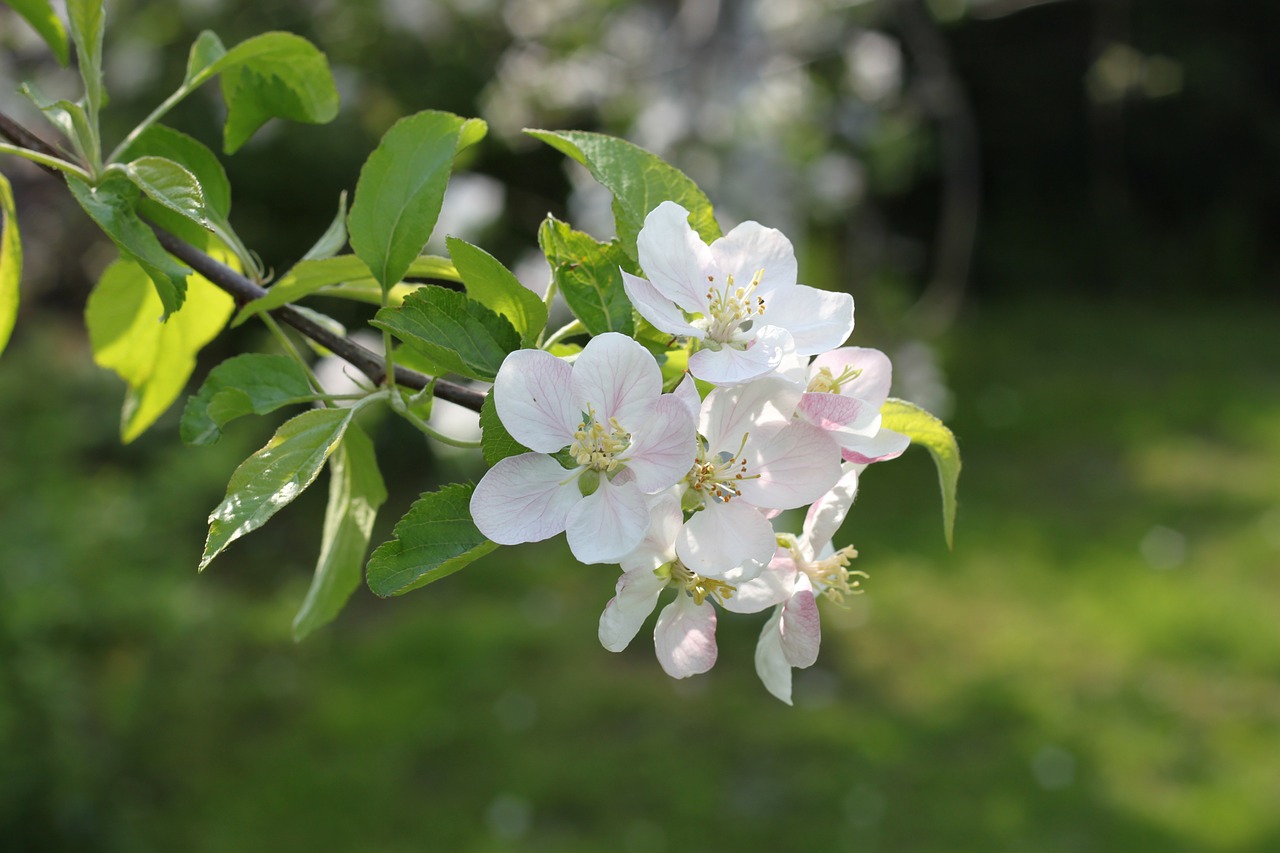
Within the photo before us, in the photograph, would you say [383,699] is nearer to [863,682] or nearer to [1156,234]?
[863,682]

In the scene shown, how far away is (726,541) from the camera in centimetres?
57

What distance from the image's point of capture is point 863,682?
3.76 meters

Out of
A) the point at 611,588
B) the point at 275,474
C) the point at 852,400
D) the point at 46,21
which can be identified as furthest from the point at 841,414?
the point at 611,588

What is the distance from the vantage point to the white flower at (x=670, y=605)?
1.91ft

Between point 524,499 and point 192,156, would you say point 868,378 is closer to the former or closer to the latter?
point 524,499

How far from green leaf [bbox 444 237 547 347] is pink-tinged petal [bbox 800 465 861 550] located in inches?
7.1

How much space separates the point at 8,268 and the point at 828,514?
1.73ft

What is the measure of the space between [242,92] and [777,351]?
1.50 ft

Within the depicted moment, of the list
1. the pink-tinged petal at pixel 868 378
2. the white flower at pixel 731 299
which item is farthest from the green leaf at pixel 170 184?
the pink-tinged petal at pixel 868 378

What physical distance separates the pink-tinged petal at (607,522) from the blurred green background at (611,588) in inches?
78.7

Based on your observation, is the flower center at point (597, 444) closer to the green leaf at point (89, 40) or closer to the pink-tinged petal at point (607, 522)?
the pink-tinged petal at point (607, 522)

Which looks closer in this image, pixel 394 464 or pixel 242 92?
pixel 242 92

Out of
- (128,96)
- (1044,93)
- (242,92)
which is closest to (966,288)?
(1044,93)

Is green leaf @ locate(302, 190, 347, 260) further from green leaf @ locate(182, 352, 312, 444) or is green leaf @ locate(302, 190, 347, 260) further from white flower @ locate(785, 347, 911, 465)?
white flower @ locate(785, 347, 911, 465)
